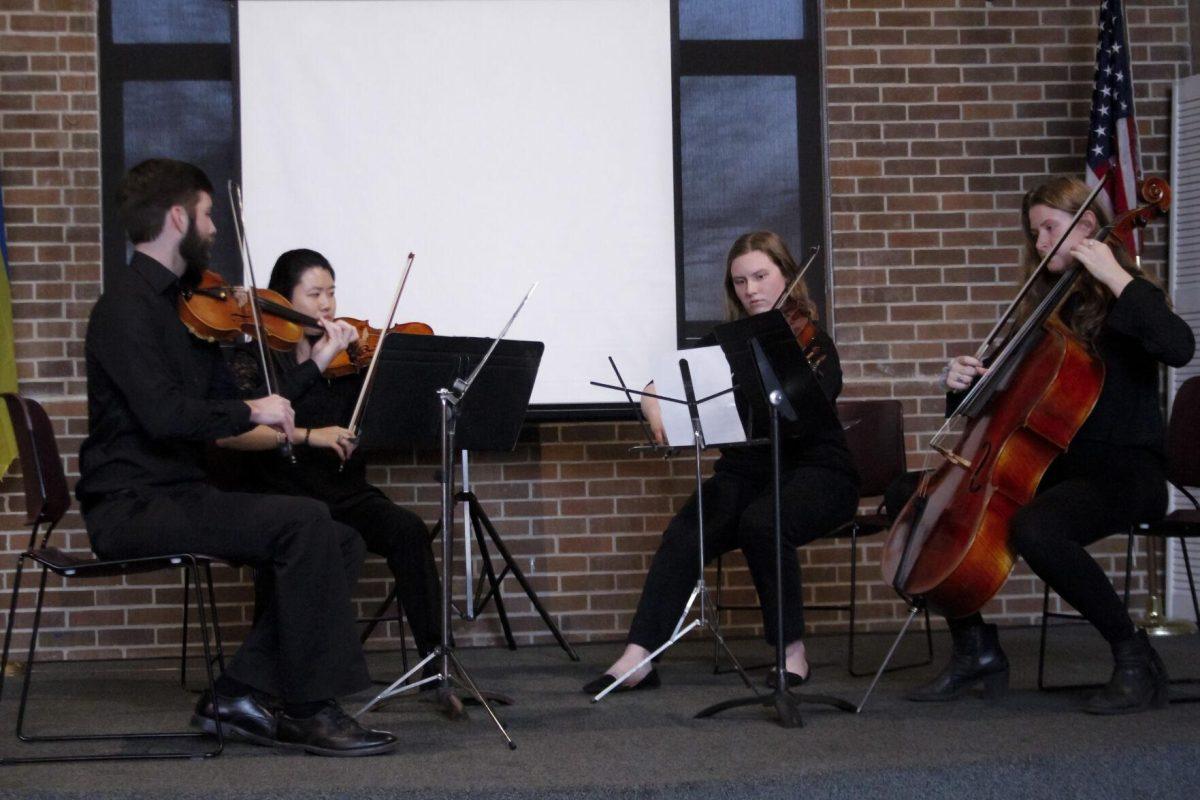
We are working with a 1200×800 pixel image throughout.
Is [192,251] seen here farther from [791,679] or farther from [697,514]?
[791,679]

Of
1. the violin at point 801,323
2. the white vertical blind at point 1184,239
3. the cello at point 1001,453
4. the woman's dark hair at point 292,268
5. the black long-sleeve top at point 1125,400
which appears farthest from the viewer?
the white vertical blind at point 1184,239

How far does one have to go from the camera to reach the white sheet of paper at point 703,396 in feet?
10.1

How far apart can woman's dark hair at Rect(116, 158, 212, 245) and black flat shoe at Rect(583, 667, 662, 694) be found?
5.11 feet

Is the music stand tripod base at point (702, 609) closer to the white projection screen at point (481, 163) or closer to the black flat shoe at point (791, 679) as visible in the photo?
the black flat shoe at point (791, 679)

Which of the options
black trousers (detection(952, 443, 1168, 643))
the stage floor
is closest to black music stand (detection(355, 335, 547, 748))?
the stage floor

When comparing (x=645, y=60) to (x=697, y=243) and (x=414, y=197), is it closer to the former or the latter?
→ (x=697, y=243)

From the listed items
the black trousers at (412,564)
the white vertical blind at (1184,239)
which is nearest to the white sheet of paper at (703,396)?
the black trousers at (412,564)

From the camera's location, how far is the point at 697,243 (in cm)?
445

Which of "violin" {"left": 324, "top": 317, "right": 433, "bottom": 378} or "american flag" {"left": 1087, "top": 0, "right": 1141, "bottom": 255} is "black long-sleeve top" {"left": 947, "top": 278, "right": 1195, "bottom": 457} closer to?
"american flag" {"left": 1087, "top": 0, "right": 1141, "bottom": 255}

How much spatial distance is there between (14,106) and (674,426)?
8.48 ft

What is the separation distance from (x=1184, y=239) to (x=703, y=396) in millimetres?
2328

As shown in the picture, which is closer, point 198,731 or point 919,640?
point 198,731

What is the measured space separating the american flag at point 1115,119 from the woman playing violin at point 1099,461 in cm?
124

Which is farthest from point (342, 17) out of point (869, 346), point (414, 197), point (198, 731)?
point (198, 731)
